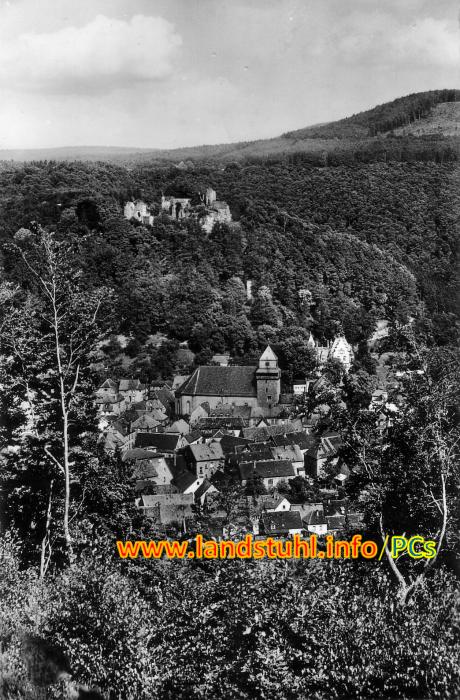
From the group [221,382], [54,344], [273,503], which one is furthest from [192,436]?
[54,344]

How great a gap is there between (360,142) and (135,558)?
13949 cm

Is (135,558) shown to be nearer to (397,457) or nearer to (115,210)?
(397,457)

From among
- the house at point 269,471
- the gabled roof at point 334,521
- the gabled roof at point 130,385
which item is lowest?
the gabled roof at point 130,385

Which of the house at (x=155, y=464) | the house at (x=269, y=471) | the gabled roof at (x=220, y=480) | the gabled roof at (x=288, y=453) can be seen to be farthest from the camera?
the gabled roof at (x=288, y=453)

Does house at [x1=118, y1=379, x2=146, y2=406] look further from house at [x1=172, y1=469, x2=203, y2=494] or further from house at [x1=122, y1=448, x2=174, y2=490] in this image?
house at [x1=172, y1=469, x2=203, y2=494]

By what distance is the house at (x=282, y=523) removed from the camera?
22.2m

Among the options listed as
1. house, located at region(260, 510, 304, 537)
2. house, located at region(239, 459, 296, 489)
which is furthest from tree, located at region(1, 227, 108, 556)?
house, located at region(239, 459, 296, 489)

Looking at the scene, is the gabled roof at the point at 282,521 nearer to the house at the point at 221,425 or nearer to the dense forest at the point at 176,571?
the dense forest at the point at 176,571

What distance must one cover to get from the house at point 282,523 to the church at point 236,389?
25.4 meters

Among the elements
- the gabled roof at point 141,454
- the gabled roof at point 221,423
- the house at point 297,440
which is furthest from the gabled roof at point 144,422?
the house at point 297,440

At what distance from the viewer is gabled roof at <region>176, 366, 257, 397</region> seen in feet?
165

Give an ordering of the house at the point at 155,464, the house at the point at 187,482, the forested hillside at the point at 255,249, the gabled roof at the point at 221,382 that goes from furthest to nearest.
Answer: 1. the forested hillside at the point at 255,249
2. the gabled roof at the point at 221,382
3. the house at the point at 155,464
4. the house at the point at 187,482

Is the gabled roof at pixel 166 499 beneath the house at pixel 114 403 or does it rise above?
above

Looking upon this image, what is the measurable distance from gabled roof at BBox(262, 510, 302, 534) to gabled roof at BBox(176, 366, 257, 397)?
2619 centimetres
